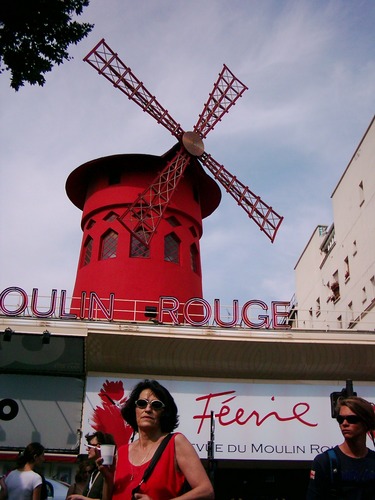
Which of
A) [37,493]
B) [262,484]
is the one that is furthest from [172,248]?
[37,493]

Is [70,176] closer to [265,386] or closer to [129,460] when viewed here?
[265,386]

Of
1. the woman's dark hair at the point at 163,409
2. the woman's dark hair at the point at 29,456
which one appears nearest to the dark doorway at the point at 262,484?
the woman's dark hair at the point at 29,456

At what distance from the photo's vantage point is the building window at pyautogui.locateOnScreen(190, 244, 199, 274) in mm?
14570

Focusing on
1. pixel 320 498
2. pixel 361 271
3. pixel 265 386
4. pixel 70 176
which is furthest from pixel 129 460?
pixel 361 271

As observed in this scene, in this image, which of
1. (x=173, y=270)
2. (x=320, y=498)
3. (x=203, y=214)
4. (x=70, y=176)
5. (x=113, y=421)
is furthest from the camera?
(x=203, y=214)

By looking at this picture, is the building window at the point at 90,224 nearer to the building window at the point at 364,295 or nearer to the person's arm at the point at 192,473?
the building window at the point at 364,295

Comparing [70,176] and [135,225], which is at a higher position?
[70,176]

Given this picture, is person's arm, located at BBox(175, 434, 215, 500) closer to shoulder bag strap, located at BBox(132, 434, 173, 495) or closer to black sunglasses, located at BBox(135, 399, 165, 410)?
shoulder bag strap, located at BBox(132, 434, 173, 495)

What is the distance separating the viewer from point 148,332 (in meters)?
11.3

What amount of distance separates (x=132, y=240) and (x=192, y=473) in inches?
466

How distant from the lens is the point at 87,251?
47.7ft

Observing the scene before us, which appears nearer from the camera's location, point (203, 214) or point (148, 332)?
point (148, 332)

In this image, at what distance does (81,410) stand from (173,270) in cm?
385

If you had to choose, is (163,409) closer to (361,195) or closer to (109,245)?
(109,245)
